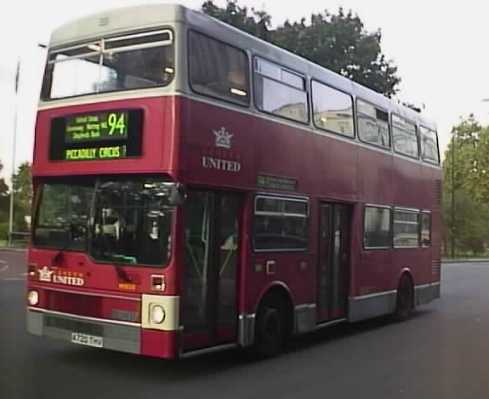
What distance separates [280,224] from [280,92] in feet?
5.90

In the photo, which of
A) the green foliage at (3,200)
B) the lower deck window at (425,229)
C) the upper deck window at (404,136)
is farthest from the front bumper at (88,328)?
the green foliage at (3,200)

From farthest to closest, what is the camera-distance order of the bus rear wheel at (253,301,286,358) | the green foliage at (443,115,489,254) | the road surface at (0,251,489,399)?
the green foliage at (443,115,489,254) < the bus rear wheel at (253,301,286,358) < the road surface at (0,251,489,399)

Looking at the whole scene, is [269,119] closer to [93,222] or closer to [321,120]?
[321,120]

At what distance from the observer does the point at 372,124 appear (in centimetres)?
1208

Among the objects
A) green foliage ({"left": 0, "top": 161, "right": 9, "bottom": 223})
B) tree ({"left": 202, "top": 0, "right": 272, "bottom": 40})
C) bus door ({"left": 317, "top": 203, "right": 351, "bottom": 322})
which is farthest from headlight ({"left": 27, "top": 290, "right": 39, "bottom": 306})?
green foliage ({"left": 0, "top": 161, "right": 9, "bottom": 223})

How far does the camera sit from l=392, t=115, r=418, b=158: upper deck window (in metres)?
13.1

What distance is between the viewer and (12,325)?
36.4 feet

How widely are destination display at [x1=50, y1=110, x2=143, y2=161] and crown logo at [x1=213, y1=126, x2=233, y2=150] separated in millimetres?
940

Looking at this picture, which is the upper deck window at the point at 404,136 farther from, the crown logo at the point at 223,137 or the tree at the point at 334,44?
the tree at the point at 334,44

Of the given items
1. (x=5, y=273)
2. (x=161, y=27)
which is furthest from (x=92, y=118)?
(x=5, y=273)

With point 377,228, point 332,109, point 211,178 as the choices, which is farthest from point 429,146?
point 211,178

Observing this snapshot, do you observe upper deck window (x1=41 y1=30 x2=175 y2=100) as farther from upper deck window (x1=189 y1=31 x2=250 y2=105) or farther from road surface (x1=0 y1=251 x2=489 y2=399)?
road surface (x1=0 y1=251 x2=489 y2=399)

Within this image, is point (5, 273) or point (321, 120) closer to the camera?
point (321, 120)

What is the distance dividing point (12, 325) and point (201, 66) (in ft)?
18.8
